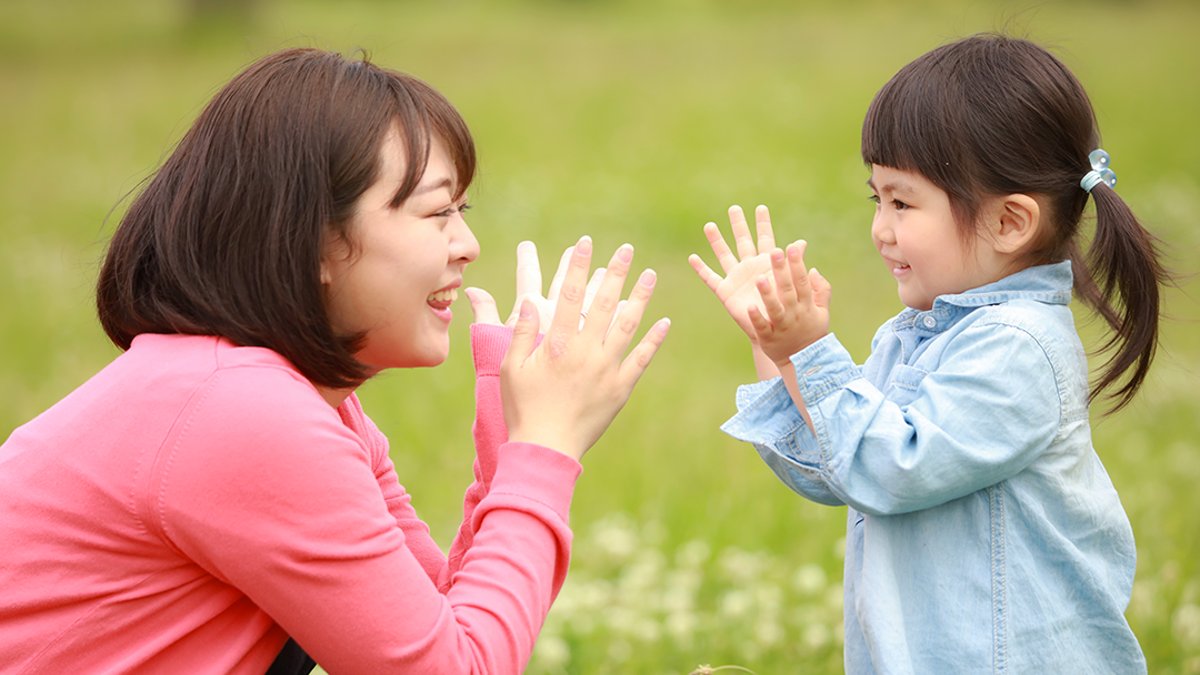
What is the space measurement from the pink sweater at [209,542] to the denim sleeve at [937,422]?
0.60 metres

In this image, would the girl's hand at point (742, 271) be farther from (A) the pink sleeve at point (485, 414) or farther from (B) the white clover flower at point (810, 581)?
(B) the white clover flower at point (810, 581)

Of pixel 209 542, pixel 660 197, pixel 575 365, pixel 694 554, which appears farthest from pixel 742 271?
pixel 660 197

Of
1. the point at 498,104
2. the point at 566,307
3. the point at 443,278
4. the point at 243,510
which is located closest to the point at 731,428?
the point at 566,307

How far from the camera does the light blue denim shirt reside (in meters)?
1.66

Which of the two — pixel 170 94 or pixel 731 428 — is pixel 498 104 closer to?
pixel 170 94

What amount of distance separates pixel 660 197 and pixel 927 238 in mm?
7171

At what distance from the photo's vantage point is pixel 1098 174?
1.83m

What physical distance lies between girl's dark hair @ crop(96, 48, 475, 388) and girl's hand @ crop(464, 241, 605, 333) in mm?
418

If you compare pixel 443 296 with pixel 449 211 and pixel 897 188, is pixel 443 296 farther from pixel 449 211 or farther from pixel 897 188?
pixel 897 188

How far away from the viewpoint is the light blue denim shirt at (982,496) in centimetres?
166

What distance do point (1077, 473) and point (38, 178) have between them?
10098 mm

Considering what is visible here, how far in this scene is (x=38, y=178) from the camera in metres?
9.48

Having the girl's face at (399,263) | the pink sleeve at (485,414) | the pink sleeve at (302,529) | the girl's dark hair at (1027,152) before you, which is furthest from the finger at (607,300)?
the girl's dark hair at (1027,152)

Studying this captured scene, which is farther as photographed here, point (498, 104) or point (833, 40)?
point (833, 40)
